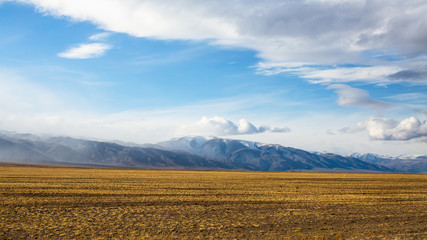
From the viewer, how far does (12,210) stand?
67.3 ft

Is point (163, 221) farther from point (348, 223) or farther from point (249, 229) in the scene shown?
point (348, 223)

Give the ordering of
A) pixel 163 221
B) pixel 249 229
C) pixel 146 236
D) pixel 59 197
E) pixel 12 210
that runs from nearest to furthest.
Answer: pixel 146 236 → pixel 249 229 → pixel 163 221 → pixel 12 210 → pixel 59 197

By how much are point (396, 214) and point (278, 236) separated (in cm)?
1059

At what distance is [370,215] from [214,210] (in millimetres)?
9906

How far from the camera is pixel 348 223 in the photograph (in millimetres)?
18484

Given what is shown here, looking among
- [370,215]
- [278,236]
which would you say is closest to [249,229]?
[278,236]

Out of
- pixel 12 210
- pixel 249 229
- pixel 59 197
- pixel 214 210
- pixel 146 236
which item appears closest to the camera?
pixel 146 236

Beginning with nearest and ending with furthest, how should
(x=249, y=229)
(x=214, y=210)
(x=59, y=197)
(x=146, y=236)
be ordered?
(x=146, y=236), (x=249, y=229), (x=214, y=210), (x=59, y=197)

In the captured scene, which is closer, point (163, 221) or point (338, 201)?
point (163, 221)

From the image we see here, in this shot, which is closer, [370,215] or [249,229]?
[249,229]

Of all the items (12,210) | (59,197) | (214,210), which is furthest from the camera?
(59,197)

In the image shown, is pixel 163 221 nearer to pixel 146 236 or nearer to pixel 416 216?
pixel 146 236

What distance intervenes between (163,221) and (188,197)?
1013 centimetres

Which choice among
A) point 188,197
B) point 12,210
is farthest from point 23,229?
point 188,197
